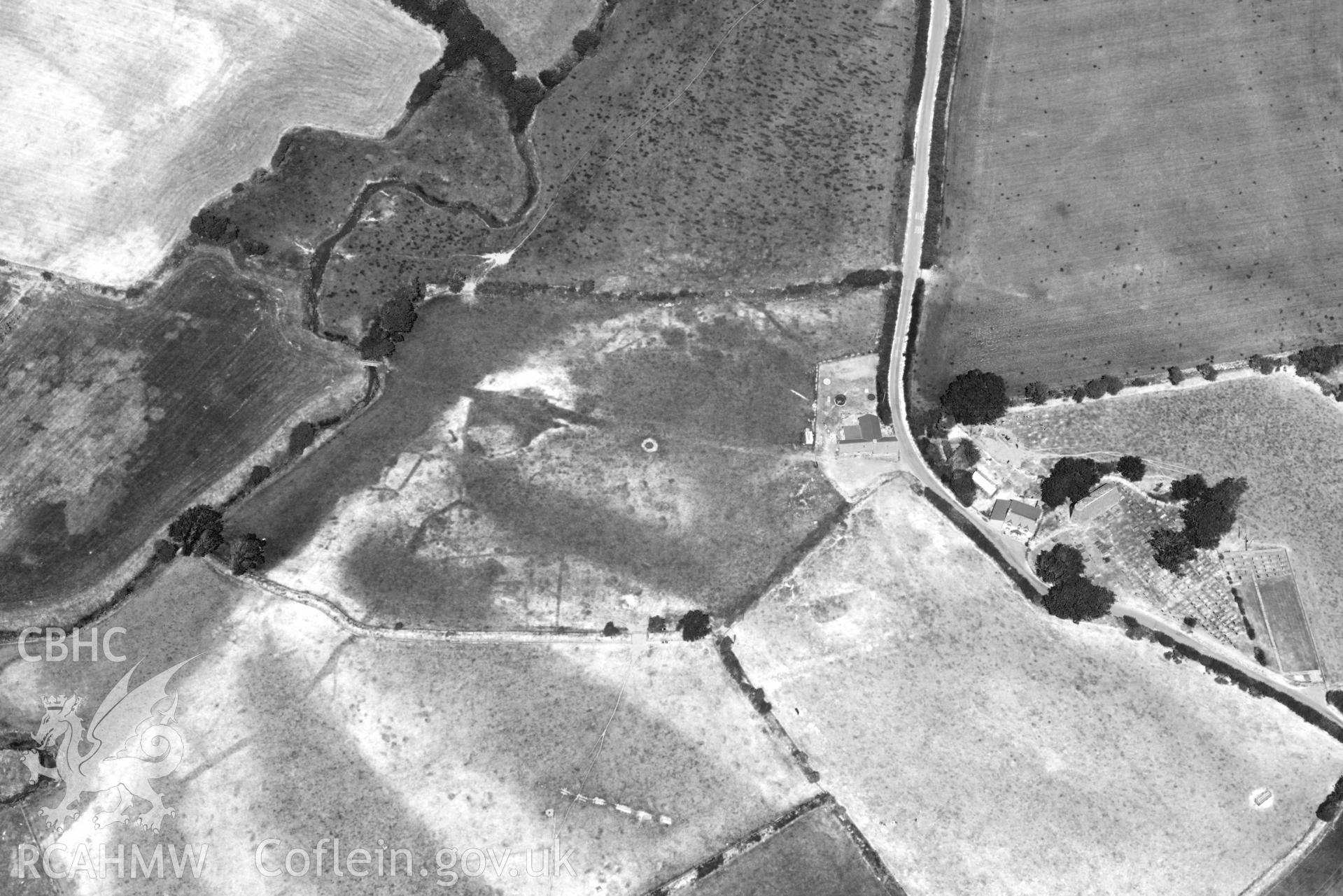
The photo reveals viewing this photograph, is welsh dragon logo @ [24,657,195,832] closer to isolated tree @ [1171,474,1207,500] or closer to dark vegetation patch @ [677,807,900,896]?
dark vegetation patch @ [677,807,900,896]

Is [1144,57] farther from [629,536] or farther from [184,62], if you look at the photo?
[184,62]

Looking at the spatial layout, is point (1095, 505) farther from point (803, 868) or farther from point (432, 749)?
point (432, 749)

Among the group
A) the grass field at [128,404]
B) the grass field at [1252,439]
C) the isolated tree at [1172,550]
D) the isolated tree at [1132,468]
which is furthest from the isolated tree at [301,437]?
the isolated tree at [1172,550]

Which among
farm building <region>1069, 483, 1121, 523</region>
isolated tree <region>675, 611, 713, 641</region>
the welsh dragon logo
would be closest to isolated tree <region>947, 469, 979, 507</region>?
farm building <region>1069, 483, 1121, 523</region>

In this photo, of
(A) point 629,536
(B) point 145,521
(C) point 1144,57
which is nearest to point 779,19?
(C) point 1144,57

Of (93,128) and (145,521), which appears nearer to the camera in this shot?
(145,521)

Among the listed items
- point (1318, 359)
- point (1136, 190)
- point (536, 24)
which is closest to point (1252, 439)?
point (1318, 359)
